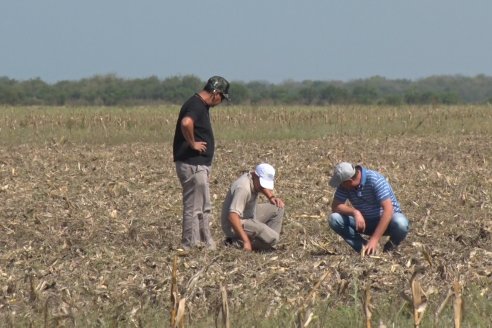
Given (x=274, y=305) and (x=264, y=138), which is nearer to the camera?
(x=274, y=305)

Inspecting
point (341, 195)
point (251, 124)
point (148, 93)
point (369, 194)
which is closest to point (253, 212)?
point (341, 195)

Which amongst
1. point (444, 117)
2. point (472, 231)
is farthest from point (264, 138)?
point (472, 231)

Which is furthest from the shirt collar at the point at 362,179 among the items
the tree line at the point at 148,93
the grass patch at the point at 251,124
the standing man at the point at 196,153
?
the tree line at the point at 148,93

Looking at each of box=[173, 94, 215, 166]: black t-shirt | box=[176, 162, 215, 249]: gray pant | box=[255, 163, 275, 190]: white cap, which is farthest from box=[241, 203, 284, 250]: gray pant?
box=[173, 94, 215, 166]: black t-shirt

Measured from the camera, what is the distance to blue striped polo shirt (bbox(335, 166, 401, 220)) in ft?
30.6

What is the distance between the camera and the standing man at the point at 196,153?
9.69 metres

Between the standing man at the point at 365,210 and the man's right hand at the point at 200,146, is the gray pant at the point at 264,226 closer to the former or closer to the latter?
the standing man at the point at 365,210

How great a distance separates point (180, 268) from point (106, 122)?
70.4 feet

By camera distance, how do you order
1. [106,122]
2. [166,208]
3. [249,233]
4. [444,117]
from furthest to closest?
1. [444,117]
2. [106,122]
3. [166,208]
4. [249,233]

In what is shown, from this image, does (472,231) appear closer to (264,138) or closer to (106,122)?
(264,138)

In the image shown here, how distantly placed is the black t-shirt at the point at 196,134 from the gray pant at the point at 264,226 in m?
0.70

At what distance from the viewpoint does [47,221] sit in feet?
38.9

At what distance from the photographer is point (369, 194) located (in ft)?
31.0

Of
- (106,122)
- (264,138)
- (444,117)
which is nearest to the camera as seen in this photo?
(264,138)
